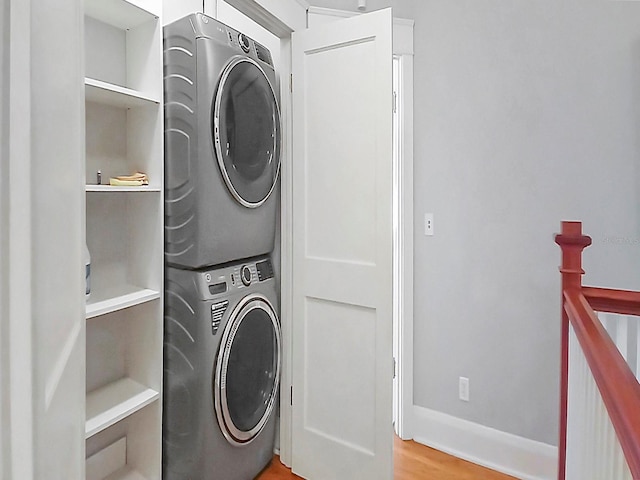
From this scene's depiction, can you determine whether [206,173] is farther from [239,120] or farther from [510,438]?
[510,438]

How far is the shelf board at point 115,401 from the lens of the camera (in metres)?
1.56

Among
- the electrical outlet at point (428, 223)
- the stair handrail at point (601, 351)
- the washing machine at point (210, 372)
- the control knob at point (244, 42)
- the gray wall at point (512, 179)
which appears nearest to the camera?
the stair handrail at point (601, 351)

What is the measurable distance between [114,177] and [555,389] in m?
2.19

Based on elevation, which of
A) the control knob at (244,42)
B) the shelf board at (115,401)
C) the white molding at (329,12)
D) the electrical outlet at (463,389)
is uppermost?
the white molding at (329,12)

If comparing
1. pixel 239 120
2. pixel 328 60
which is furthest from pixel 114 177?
pixel 328 60

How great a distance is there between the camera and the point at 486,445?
2.39 m

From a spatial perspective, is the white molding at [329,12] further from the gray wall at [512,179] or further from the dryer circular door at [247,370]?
the dryer circular door at [247,370]

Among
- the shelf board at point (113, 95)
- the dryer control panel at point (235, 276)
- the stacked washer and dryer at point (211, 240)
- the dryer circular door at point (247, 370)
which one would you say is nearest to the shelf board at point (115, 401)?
the stacked washer and dryer at point (211, 240)

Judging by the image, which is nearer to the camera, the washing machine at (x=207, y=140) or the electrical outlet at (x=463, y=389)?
the washing machine at (x=207, y=140)

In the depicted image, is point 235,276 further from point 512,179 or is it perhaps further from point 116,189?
point 512,179

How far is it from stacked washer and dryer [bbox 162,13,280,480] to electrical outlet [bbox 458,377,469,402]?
3.64ft

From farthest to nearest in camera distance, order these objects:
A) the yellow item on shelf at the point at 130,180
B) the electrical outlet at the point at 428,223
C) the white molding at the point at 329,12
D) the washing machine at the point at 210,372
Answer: the electrical outlet at the point at 428,223
the white molding at the point at 329,12
the washing machine at the point at 210,372
the yellow item on shelf at the point at 130,180

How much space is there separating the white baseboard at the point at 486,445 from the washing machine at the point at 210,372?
1.03m

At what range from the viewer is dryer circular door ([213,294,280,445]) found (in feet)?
6.23
